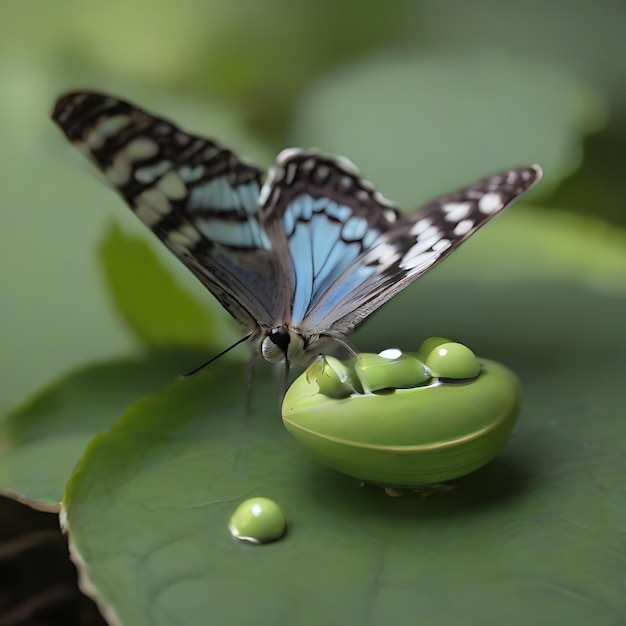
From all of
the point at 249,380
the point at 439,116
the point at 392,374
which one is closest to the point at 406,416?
the point at 392,374

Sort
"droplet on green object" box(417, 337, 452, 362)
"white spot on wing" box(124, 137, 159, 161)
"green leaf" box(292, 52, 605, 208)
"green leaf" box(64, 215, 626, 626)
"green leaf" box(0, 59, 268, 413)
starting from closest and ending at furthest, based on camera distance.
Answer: "green leaf" box(64, 215, 626, 626), "droplet on green object" box(417, 337, 452, 362), "white spot on wing" box(124, 137, 159, 161), "green leaf" box(0, 59, 268, 413), "green leaf" box(292, 52, 605, 208)

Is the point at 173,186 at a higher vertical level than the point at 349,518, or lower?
higher

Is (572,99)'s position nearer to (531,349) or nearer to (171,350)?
(531,349)

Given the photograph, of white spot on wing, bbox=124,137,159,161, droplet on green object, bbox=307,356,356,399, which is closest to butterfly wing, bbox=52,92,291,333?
white spot on wing, bbox=124,137,159,161

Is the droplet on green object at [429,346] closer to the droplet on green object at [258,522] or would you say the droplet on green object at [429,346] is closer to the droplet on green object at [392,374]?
the droplet on green object at [392,374]

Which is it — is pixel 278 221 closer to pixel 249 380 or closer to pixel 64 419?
pixel 249 380

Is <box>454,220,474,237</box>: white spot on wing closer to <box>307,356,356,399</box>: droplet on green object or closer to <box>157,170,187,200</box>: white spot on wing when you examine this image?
<box>307,356,356,399</box>: droplet on green object

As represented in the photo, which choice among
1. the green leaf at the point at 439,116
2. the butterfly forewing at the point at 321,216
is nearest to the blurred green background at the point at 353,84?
the green leaf at the point at 439,116
